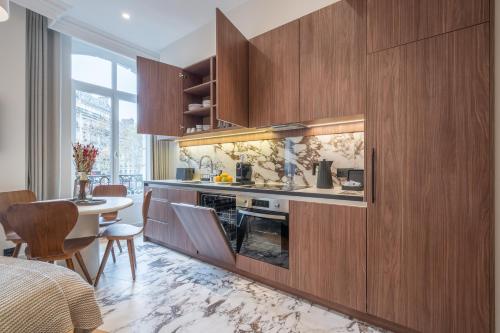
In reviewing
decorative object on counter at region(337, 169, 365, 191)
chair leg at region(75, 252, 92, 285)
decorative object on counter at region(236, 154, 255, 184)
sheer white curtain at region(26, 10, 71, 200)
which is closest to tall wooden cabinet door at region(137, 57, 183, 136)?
sheer white curtain at region(26, 10, 71, 200)

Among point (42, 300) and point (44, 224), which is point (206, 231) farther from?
point (42, 300)

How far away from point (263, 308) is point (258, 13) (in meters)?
2.97

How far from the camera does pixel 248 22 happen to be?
2.79 meters

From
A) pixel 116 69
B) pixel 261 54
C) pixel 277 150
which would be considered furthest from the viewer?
pixel 116 69

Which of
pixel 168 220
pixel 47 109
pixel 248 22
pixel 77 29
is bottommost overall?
pixel 168 220

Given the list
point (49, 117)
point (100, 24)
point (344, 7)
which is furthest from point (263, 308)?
point (100, 24)

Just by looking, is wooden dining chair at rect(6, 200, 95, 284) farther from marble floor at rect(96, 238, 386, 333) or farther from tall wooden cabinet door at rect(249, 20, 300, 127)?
tall wooden cabinet door at rect(249, 20, 300, 127)

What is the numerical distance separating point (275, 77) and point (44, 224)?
2176 mm

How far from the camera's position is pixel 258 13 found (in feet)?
8.86

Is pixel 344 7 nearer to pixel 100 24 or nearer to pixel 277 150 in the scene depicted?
pixel 277 150

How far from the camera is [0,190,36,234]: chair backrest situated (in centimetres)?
204

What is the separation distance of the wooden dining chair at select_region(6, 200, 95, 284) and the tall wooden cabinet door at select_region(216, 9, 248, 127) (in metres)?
1.38

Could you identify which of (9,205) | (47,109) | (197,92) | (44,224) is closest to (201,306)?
(44,224)

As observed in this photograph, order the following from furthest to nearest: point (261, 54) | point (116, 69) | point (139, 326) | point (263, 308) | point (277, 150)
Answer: point (116, 69) < point (277, 150) < point (261, 54) < point (263, 308) < point (139, 326)
